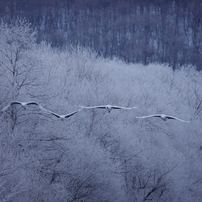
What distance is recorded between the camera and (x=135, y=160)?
1862 cm

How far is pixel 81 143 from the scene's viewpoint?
16828 millimetres

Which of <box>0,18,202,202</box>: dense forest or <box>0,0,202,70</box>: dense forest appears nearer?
<box>0,18,202,202</box>: dense forest

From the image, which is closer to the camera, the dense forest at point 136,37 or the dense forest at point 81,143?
the dense forest at point 81,143

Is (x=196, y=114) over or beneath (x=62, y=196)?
beneath

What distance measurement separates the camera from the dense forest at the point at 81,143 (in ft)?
44.5

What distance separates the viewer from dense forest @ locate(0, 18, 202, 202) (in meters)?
13.6

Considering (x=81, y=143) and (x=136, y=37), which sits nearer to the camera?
(x=81, y=143)

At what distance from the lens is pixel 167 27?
8681cm

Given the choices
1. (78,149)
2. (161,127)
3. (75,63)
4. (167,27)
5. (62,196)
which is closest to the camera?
(62,196)

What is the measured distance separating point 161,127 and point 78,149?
9.31 meters

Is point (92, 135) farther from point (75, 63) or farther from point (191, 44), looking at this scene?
point (191, 44)

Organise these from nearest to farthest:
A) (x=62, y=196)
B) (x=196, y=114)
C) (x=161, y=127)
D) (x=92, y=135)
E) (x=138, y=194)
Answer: (x=62, y=196) < (x=138, y=194) < (x=92, y=135) < (x=161, y=127) < (x=196, y=114)

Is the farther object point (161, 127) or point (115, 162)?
point (161, 127)

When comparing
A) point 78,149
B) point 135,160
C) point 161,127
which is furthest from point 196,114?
point 78,149
